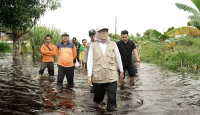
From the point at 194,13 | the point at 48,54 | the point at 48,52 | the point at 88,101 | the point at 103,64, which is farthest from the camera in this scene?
the point at 194,13

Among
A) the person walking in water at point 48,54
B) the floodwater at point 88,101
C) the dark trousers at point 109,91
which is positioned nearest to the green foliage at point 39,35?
the person walking in water at point 48,54

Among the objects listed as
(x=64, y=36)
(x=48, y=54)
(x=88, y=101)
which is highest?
(x=64, y=36)

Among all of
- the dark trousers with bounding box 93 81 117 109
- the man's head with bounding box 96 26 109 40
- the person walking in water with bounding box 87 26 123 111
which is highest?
the man's head with bounding box 96 26 109 40

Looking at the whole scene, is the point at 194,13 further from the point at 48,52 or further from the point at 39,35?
the point at 39,35

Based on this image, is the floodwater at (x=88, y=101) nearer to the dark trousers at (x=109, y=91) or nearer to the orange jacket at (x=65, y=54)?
the dark trousers at (x=109, y=91)

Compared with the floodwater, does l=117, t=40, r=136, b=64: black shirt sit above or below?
above

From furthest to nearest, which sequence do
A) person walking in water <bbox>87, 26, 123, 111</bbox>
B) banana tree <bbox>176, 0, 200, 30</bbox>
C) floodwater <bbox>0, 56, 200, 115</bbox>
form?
banana tree <bbox>176, 0, 200, 30</bbox> → floodwater <bbox>0, 56, 200, 115</bbox> → person walking in water <bbox>87, 26, 123, 111</bbox>

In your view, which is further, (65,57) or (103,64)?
(65,57)

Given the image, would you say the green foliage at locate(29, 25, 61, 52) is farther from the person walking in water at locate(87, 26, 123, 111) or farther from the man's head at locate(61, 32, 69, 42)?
the person walking in water at locate(87, 26, 123, 111)

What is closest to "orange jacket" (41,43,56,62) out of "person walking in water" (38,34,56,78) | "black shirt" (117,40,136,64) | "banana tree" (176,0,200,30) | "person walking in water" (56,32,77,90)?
"person walking in water" (38,34,56,78)

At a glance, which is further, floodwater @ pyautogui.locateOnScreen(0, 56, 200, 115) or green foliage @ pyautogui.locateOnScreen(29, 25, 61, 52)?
green foliage @ pyautogui.locateOnScreen(29, 25, 61, 52)

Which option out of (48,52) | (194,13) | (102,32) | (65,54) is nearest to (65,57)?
(65,54)

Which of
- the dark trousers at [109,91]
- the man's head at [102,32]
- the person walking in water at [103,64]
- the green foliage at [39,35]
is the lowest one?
the dark trousers at [109,91]

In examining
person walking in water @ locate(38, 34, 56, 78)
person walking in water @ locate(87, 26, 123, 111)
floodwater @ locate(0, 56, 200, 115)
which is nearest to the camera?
person walking in water @ locate(87, 26, 123, 111)
